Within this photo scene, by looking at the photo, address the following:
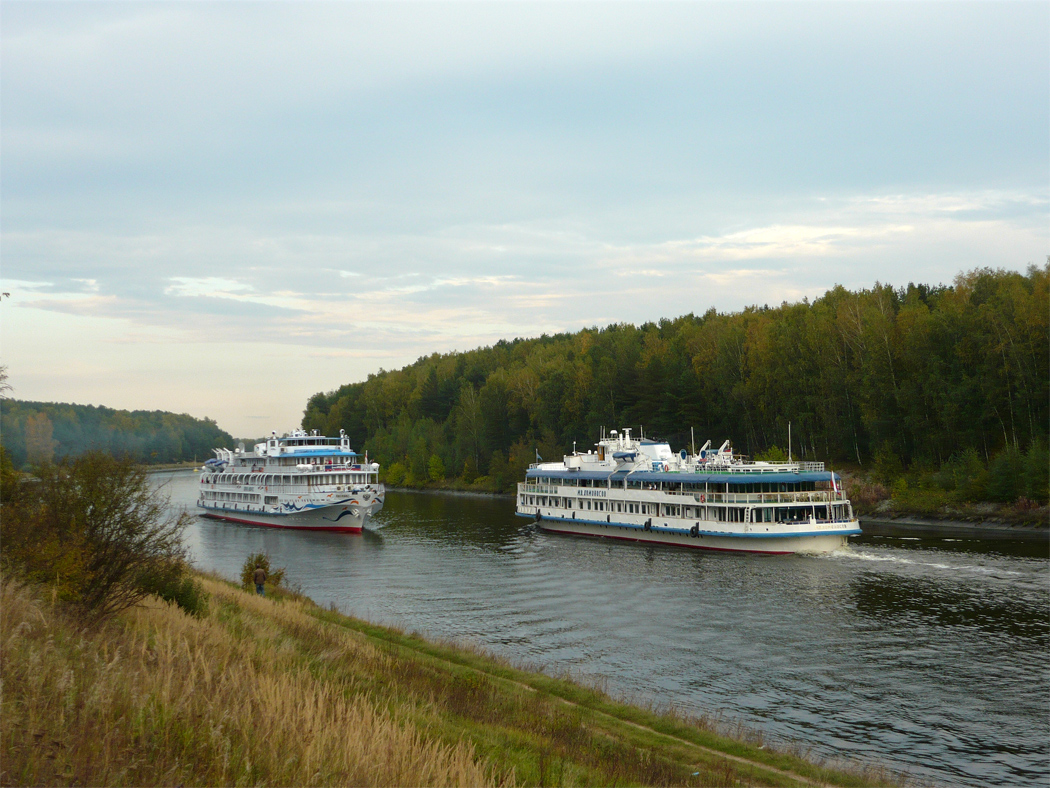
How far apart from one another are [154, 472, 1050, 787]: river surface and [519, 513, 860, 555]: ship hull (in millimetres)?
1589

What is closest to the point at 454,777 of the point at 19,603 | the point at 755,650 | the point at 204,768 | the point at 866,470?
the point at 204,768

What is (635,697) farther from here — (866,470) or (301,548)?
(866,470)

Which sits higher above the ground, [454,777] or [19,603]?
[19,603]

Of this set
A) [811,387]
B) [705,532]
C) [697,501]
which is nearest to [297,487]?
[697,501]

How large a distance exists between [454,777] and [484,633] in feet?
93.2

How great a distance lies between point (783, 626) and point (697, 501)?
26406 millimetres

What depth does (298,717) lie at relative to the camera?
9414 millimetres

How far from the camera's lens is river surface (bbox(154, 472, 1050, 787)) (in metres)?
24.7

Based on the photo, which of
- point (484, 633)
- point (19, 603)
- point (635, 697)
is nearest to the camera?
point (19, 603)

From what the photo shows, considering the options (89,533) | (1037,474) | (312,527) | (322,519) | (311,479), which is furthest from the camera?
(311,479)

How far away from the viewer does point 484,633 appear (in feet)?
121

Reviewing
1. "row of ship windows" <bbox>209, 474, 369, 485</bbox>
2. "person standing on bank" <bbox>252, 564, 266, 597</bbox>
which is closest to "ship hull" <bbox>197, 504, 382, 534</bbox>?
"row of ship windows" <bbox>209, 474, 369, 485</bbox>

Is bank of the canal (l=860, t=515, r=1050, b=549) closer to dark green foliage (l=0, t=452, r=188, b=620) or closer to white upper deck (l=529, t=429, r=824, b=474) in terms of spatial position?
white upper deck (l=529, t=429, r=824, b=474)

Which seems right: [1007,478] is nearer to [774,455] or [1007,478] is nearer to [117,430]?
[774,455]
